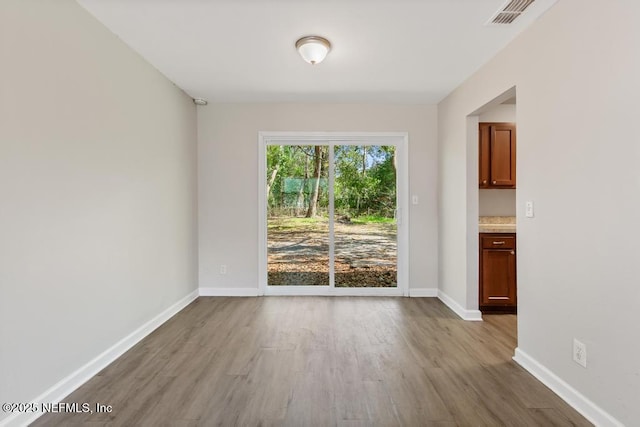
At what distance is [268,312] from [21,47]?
292cm

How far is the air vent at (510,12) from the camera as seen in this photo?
2.11 meters

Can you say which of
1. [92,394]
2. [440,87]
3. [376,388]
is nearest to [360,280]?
[376,388]

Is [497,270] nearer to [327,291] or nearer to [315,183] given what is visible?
[327,291]

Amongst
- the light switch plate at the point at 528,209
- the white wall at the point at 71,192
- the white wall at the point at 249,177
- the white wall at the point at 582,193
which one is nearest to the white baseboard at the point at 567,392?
the white wall at the point at 582,193

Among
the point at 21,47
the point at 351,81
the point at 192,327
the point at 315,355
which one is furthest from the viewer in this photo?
the point at 351,81

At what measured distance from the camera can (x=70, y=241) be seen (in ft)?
6.80

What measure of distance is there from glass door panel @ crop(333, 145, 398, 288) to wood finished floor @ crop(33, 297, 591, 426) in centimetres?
97

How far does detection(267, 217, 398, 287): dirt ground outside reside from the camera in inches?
172

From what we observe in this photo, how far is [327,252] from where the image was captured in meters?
4.38

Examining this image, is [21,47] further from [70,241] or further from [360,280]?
[360,280]

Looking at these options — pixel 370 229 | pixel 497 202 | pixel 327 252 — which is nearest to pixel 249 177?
pixel 327 252

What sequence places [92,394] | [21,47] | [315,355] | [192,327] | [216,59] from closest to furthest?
1. [21,47]
2. [92,394]
3. [315,355]
4. [216,59]
5. [192,327]

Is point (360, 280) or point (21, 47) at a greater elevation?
point (21, 47)

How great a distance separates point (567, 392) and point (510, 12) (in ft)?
8.15
